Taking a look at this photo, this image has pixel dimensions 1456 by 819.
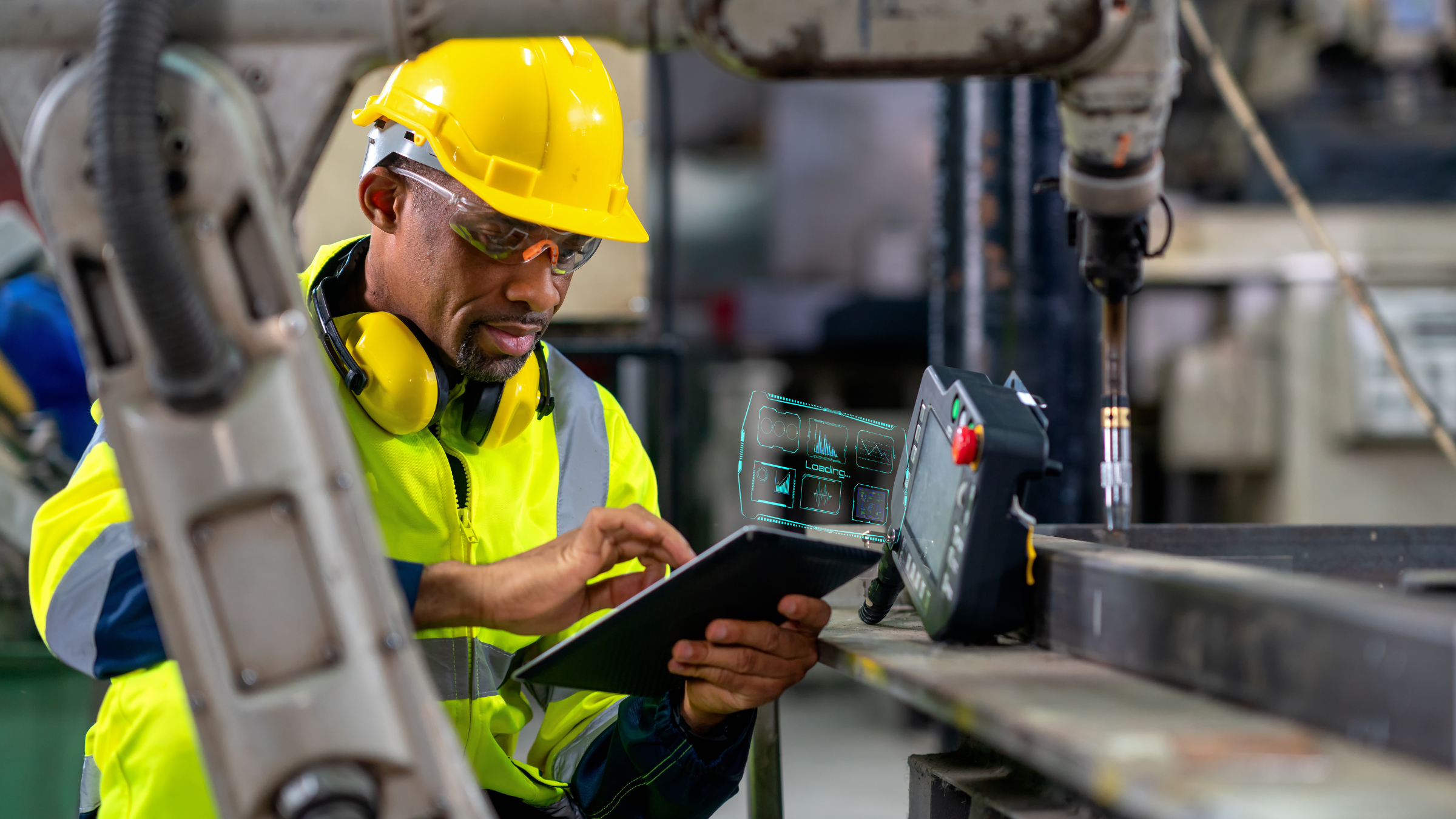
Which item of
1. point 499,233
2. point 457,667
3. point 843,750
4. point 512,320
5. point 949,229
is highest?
point 949,229

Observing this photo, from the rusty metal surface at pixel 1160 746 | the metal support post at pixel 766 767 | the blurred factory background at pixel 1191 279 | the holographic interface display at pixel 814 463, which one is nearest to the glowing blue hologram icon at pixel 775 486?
the holographic interface display at pixel 814 463

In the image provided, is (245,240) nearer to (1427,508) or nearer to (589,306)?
(589,306)

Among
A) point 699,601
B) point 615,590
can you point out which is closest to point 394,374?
point 615,590

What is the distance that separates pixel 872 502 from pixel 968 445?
1.47 feet

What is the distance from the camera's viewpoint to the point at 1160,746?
0.75 m

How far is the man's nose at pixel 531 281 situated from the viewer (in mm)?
1663

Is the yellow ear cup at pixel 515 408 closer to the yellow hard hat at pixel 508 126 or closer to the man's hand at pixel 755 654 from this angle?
the yellow hard hat at pixel 508 126

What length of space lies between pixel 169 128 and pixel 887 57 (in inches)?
21.7

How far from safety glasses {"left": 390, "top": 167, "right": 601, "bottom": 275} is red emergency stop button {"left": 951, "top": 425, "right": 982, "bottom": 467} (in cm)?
72

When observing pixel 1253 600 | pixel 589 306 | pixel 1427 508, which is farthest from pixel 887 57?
pixel 1427 508

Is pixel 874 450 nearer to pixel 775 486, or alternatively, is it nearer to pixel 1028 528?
pixel 775 486

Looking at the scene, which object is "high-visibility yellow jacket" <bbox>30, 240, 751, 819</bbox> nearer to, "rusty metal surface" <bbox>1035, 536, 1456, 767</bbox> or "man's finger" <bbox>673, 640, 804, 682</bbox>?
"man's finger" <bbox>673, 640, 804, 682</bbox>

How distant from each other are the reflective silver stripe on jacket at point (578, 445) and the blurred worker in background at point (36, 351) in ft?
6.50

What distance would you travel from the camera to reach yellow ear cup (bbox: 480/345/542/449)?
1.71 m
